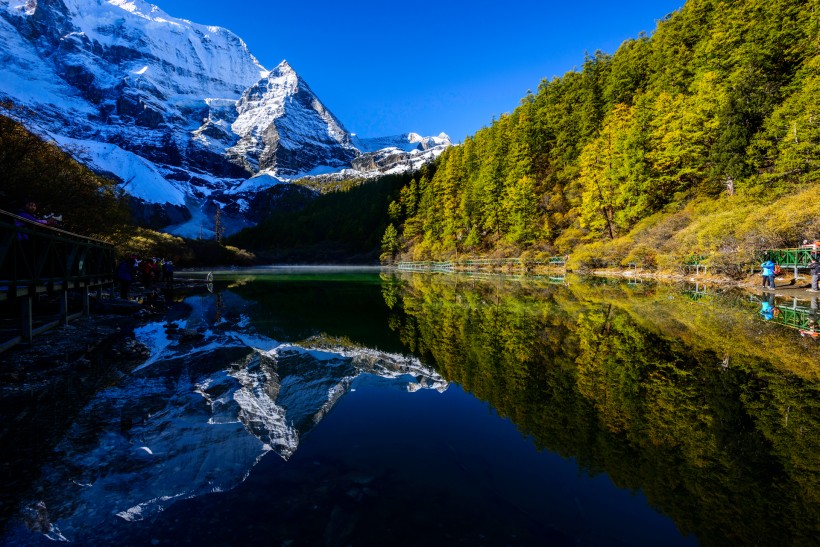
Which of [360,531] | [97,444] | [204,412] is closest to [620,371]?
[360,531]

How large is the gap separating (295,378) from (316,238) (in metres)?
113

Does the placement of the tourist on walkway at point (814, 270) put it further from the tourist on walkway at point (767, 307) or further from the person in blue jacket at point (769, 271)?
the tourist on walkway at point (767, 307)

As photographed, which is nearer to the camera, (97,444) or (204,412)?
(97,444)

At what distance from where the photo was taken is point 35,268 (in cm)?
870

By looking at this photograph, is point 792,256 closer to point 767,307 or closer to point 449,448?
point 767,307

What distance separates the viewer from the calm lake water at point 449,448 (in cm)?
321

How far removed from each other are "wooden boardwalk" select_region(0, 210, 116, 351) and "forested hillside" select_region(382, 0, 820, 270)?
27.8 metres

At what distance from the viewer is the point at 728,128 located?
96.8 ft

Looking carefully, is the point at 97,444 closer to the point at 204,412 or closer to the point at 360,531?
the point at 204,412

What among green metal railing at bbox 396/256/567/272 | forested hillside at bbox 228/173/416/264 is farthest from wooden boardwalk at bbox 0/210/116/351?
forested hillside at bbox 228/173/416/264

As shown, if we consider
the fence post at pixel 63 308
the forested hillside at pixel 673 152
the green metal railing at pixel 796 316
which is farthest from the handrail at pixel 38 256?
the forested hillside at pixel 673 152

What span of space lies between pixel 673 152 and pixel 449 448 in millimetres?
37183

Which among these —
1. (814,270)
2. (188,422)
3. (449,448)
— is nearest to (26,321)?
(188,422)

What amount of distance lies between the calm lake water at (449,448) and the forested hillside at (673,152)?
19.0 meters
